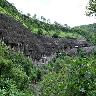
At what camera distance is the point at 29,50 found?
7131 cm

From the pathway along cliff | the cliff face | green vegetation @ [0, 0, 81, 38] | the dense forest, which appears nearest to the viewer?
the dense forest

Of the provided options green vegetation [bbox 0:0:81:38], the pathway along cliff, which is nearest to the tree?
the pathway along cliff

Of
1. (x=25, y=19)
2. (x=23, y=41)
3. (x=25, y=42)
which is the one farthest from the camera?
(x=25, y=19)

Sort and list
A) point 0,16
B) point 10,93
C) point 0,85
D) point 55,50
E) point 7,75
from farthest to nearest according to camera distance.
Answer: point 55,50
point 0,16
point 7,75
point 0,85
point 10,93

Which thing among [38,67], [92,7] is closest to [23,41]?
[38,67]

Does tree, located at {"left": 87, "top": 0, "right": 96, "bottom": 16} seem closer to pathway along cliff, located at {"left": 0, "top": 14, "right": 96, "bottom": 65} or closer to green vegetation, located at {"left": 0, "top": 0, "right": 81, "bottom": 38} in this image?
pathway along cliff, located at {"left": 0, "top": 14, "right": 96, "bottom": 65}

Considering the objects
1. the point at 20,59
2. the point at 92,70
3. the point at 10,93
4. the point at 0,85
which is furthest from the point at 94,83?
the point at 20,59

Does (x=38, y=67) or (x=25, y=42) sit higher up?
(x=25, y=42)

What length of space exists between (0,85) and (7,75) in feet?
28.6

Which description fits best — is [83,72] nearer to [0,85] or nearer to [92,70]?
[92,70]

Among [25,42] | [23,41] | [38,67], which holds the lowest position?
[38,67]

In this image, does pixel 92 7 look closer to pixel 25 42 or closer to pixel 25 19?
pixel 25 42

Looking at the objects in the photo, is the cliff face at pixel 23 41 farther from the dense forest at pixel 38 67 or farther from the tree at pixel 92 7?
the tree at pixel 92 7

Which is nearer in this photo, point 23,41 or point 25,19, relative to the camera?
point 23,41
